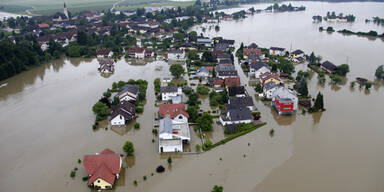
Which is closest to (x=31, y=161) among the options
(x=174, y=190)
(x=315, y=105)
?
(x=174, y=190)

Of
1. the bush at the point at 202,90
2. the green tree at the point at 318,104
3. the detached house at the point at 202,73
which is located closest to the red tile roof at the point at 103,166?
the bush at the point at 202,90

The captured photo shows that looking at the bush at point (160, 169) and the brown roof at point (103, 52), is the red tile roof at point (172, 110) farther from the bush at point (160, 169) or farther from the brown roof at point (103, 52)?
the brown roof at point (103, 52)

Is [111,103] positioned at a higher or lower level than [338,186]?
higher

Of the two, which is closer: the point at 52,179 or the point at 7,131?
the point at 52,179

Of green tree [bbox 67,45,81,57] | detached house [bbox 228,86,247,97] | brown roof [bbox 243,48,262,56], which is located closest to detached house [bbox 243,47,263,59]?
brown roof [bbox 243,48,262,56]

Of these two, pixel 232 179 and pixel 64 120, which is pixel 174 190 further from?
pixel 64 120

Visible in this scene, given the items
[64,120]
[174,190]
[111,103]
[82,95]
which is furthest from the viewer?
[82,95]

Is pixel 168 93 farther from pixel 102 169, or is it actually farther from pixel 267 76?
pixel 102 169
